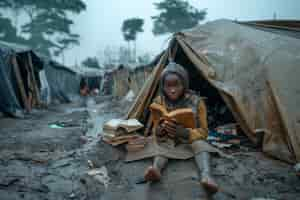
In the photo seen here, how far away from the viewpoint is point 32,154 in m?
2.56

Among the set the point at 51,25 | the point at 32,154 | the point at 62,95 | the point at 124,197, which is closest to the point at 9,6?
the point at 51,25

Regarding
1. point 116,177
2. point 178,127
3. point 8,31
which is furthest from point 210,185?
point 8,31

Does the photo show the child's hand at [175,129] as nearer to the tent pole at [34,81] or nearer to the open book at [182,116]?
the open book at [182,116]

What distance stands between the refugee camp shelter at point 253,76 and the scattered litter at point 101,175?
1360mm

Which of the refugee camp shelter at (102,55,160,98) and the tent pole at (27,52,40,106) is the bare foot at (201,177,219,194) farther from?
the refugee camp shelter at (102,55,160,98)

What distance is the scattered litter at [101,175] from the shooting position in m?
1.91

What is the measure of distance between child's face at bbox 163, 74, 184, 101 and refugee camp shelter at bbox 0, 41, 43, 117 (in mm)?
4710

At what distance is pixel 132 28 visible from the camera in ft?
93.2

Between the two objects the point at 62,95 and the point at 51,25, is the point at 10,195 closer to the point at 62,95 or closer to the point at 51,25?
the point at 62,95

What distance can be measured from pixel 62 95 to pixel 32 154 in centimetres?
852

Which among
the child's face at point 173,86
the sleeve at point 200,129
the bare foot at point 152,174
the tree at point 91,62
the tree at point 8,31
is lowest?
the tree at point 91,62

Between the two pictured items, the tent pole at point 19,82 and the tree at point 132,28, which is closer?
the tent pole at point 19,82

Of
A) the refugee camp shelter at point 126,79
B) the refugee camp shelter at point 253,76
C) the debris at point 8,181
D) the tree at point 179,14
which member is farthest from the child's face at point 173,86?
the tree at point 179,14

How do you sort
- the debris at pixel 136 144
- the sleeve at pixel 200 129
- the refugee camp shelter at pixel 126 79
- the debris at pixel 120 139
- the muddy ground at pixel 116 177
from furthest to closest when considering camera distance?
1. the refugee camp shelter at pixel 126 79
2. the debris at pixel 120 139
3. the debris at pixel 136 144
4. the sleeve at pixel 200 129
5. the muddy ground at pixel 116 177
